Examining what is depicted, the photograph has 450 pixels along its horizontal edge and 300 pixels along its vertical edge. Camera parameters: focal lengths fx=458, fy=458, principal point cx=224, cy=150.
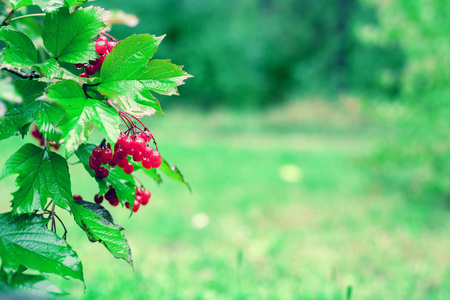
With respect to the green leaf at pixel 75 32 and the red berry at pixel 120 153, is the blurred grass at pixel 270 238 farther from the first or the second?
the green leaf at pixel 75 32

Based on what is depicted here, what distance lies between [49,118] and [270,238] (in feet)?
13.3

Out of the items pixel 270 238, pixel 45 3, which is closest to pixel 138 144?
pixel 45 3

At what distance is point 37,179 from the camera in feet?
3.16

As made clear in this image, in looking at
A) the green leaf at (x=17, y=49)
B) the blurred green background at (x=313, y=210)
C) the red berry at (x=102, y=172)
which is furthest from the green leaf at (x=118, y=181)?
the blurred green background at (x=313, y=210)

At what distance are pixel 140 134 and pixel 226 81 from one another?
19.3m

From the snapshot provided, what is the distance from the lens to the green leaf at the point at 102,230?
1007 millimetres

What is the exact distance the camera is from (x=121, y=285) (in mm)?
3268

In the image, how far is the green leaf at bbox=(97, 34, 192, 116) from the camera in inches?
36.7

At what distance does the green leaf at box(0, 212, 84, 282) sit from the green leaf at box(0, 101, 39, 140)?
0.59 feet

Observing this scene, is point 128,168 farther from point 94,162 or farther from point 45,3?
point 45,3

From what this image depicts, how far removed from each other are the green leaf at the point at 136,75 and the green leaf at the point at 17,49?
0.52 feet

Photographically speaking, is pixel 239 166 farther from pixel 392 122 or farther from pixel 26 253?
pixel 26 253

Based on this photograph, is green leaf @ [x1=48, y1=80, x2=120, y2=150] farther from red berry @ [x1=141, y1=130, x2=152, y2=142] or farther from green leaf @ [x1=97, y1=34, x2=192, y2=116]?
red berry @ [x1=141, y1=130, x2=152, y2=142]

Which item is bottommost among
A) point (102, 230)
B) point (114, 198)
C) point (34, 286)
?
point (34, 286)
